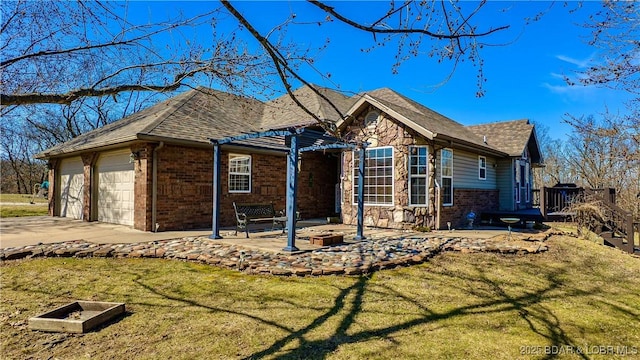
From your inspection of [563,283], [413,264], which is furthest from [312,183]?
[563,283]

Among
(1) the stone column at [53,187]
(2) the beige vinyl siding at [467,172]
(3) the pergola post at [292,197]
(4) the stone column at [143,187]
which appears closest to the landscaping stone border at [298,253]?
(3) the pergola post at [292,197]

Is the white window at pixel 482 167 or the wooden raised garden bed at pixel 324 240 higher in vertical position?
the white window at pixel 482 167

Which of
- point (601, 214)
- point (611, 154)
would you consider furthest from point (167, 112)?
point (601, 214)

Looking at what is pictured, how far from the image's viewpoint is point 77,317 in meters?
4.56

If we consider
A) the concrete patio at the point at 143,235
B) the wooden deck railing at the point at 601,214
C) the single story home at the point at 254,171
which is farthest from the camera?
the single story home at the point at 254,171

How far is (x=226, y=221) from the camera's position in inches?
510

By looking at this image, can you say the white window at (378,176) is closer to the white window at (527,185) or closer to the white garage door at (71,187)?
the white window at (527,185)

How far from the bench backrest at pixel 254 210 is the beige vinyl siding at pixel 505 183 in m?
11.9

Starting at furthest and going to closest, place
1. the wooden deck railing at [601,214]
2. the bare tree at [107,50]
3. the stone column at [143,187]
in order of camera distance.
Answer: the stone column at [143,187] → the wooden deck railing at [601,214] → the bare tree at [107,50]

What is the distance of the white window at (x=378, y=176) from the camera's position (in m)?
12.6

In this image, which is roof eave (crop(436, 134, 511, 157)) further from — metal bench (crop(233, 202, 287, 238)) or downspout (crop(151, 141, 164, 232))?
downspout (crop(151, 141, 164, 232))

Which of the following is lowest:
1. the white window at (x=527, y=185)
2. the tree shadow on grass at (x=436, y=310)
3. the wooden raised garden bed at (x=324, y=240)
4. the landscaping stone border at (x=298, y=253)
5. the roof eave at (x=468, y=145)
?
the tree shadow on grass at (x=436, y=310)

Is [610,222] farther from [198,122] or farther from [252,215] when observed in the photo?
[198,122]

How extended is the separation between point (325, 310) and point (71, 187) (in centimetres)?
1609
